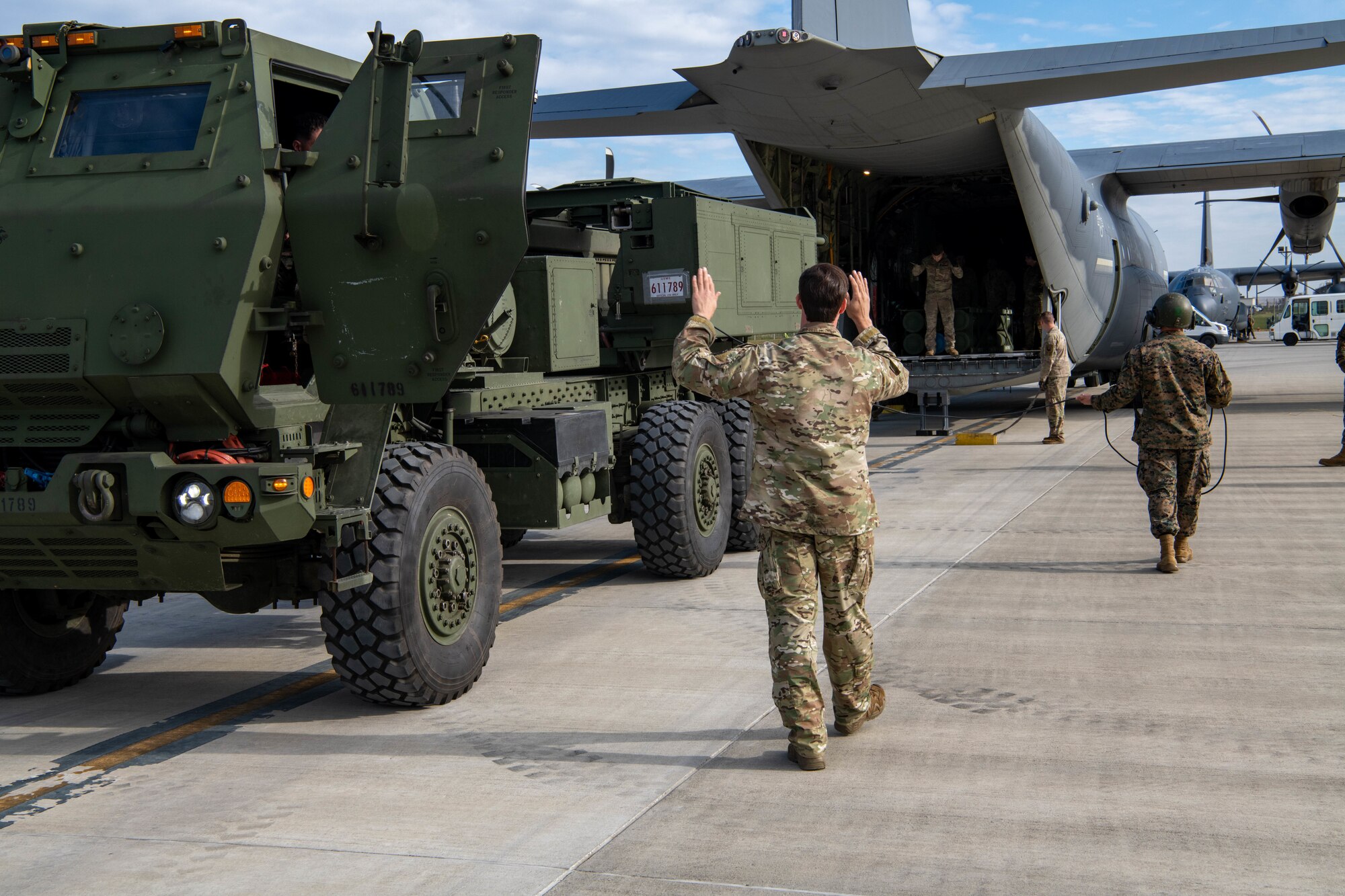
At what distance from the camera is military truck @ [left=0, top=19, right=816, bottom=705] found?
4859mm

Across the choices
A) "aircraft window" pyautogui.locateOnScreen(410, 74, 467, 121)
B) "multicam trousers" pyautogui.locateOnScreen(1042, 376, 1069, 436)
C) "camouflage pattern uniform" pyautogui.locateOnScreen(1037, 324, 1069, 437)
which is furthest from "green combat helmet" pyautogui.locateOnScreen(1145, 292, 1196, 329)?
"camouflage pattern uniform" pyautogui.locateOnScreen(1037, 324, 1069, 437)

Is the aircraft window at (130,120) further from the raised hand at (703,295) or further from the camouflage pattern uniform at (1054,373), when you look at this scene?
the camouflage pattern uniform at (1054,373)

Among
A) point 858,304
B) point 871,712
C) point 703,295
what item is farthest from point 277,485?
point 871,712

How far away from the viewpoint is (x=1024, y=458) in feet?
51.3

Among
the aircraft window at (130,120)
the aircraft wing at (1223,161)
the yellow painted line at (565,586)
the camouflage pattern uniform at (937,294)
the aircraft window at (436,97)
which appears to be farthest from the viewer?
the aircraft wing at (1223,161)

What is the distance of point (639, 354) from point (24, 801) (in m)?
5.22

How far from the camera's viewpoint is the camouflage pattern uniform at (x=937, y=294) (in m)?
20.4

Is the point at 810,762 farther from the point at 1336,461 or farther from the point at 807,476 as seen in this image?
the point at 1336,461

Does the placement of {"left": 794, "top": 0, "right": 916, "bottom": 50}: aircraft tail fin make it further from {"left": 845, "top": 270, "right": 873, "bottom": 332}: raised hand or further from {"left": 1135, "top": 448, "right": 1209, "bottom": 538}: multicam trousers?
{"left": 845, "top": 270, "right": 873, "bottom": 332}: raised hand

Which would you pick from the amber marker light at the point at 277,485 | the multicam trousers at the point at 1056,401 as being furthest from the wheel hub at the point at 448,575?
the multicam trousers at the point at 1056,401

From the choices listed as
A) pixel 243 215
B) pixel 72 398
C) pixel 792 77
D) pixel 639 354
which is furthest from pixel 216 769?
pixel 792 77

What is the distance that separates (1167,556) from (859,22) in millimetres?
9486

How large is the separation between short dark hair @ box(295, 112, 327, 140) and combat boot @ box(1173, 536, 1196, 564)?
5854mm

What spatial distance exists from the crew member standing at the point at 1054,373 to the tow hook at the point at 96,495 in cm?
1492
